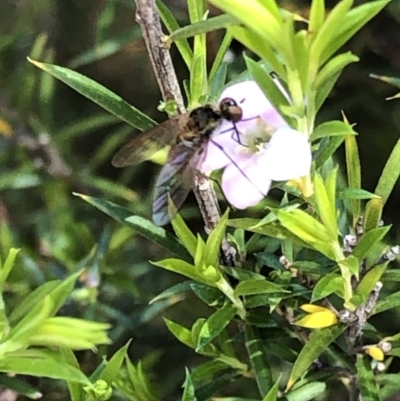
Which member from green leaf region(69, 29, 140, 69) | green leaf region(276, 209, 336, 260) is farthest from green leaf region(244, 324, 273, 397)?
green leaf region(69, 29, 140, 69)

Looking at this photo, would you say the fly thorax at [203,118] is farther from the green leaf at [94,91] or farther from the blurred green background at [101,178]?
the blurred green background at [101,178]

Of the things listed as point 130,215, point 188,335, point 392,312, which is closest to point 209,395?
point 188,335

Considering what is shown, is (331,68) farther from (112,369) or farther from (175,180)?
(112,369)

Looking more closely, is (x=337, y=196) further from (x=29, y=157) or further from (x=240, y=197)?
(x=29, y=157)

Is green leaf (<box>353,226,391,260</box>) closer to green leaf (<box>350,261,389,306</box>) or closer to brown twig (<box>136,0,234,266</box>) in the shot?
green leaf (<box>350,261,389,306</box>)

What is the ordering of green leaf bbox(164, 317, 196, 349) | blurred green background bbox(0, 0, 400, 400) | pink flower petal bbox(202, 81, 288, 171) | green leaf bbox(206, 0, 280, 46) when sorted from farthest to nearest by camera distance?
1. blurred green background bbox(0, 0, 400, 400)
2. green leaf bbox(164, 317, 196, 349)
3. pink flower petal bbox(202, 81, 288, 171)
4. green leaf bbox(206, 0, 280, 46)

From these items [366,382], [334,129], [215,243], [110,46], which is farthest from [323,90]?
[110,46]

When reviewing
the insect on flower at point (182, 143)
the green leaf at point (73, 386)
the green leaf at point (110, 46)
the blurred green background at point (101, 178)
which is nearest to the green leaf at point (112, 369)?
the green leaf at point (73, 386)
